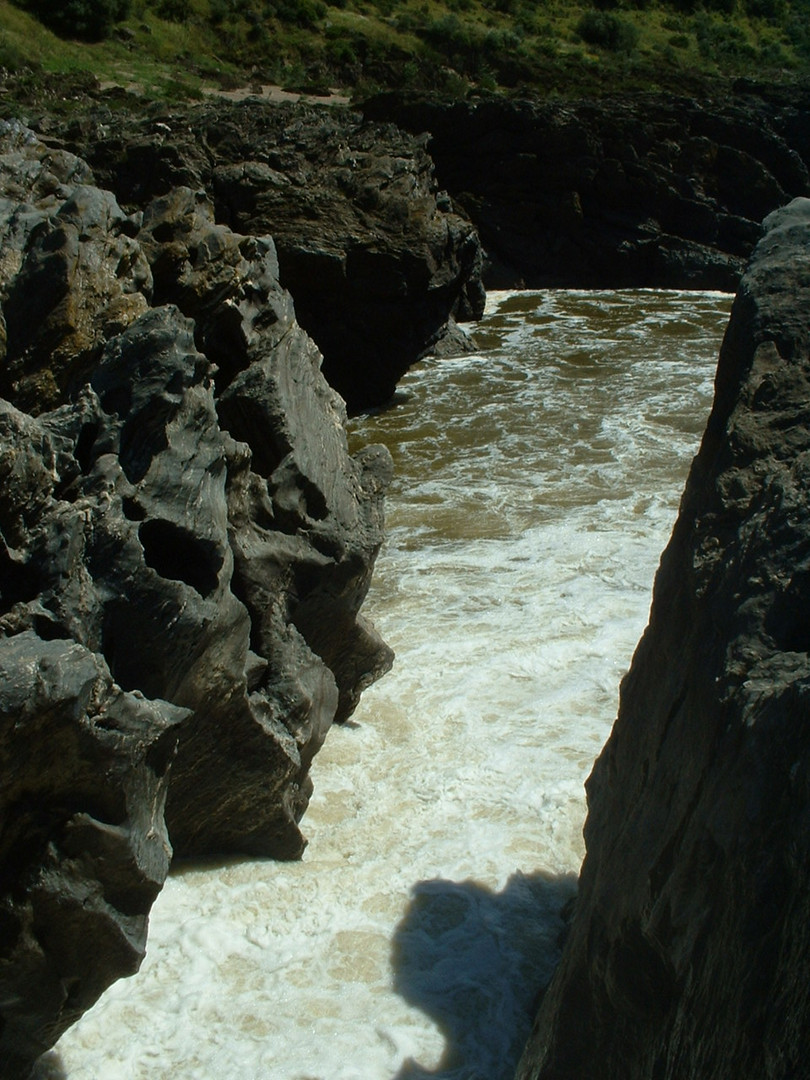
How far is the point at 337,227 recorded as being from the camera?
13703mm

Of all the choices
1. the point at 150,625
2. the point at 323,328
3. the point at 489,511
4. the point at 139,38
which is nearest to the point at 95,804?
the point at 150,625

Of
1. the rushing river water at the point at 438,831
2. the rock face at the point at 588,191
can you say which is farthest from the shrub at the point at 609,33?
the rushing river water at the point at 438,831

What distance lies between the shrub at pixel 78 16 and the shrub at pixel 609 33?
20.5 metres

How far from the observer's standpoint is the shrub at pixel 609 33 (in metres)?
45.2

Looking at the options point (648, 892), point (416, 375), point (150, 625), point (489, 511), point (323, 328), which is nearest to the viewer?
point (648, 892)

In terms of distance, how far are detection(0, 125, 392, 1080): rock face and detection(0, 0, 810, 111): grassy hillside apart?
21917 millimetres

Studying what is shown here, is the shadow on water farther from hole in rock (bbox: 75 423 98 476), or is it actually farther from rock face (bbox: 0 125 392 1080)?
hole in rock (bbox: 75 423 98 476)

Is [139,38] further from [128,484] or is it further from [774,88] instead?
[128,484]

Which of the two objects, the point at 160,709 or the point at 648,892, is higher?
the point at 648,892

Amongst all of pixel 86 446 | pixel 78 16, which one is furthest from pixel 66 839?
pixel 78 16

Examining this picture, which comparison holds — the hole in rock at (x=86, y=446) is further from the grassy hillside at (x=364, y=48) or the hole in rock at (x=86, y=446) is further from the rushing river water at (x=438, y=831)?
the grassy hillside at (x=364, y=48)

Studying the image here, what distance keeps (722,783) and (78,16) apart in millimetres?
37458

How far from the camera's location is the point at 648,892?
2791 mm

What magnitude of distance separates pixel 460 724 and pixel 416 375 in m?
10.2
